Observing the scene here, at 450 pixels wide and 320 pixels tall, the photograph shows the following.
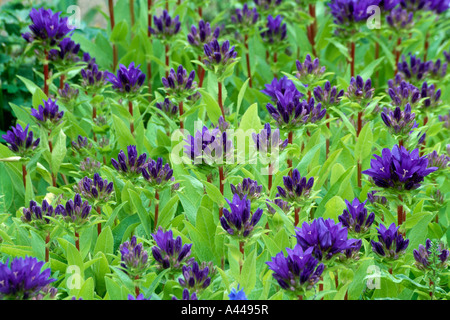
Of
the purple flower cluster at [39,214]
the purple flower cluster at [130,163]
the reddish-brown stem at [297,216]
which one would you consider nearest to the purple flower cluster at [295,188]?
the reddish-brown stem at [297,216]

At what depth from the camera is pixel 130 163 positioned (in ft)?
7.26

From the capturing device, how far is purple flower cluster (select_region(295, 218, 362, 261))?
5.49ft

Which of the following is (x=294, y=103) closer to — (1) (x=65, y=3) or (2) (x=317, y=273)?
(2) (x=317, y=273)

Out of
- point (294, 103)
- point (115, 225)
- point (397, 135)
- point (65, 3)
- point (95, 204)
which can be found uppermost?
point (65, 3)

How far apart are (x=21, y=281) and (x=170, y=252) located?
17.5 inches

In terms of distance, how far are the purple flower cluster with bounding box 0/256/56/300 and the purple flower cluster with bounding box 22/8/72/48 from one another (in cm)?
136

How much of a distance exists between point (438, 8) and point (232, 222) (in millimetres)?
2805

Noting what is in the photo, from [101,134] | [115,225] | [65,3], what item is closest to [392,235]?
[115,225]

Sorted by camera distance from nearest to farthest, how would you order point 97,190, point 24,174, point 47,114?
point 97,190 < point 47,114 < point 24,174

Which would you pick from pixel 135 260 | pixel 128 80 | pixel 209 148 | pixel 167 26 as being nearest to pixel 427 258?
pixel 209 148

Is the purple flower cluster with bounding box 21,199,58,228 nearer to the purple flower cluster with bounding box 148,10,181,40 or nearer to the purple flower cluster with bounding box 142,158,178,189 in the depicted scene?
the purple flower cluster with bounding box 142,158,178,189

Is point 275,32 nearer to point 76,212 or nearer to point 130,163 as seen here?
point 130,163

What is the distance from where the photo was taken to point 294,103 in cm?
221

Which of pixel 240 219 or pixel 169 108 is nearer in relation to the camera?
pixel 240 219
